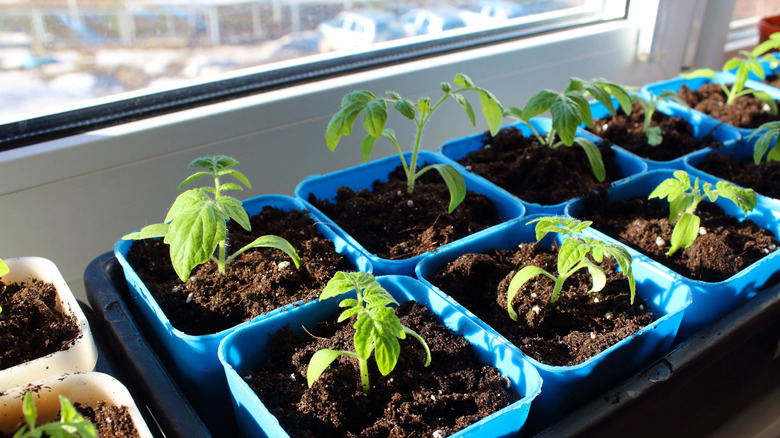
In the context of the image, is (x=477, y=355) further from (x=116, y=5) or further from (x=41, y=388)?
(x=116, y=5)

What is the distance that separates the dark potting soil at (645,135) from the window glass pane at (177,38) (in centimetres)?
39

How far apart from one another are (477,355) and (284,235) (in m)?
0.42

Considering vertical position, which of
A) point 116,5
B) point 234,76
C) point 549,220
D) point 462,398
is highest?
point 116,5

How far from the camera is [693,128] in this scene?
1.64 meters

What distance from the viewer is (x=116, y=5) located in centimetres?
127

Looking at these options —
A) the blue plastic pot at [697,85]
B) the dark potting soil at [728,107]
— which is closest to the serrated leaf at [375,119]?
the blue plastic pot at [697,85]

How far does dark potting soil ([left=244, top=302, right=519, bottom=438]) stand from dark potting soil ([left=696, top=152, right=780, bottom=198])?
89cm

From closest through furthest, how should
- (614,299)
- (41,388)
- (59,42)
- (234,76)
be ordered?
(41,388)
(614,299)
(59,42)
(234,76)

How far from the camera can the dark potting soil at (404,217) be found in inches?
43.8

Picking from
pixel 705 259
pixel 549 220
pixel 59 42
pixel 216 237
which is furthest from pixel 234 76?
pixel 705 259

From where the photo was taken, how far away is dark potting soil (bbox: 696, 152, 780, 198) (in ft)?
4.39

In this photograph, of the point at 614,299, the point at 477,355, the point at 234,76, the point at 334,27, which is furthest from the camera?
the point at 334,27

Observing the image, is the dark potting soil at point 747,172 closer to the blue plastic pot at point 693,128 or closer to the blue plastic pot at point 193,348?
the blue plastic pot at point 693,128

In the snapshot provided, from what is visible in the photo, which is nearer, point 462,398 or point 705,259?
point 462,398
